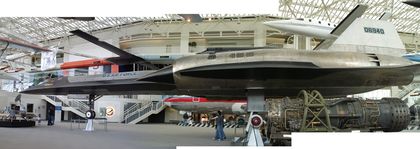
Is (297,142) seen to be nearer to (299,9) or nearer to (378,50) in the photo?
(378,50)

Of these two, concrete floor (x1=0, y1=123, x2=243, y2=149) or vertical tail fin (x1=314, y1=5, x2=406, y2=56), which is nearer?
concrete floor (x1=0, y1=123, x2=243, y2=149)

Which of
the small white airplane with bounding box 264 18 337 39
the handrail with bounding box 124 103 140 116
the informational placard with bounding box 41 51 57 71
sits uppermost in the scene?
the small white airplane with bounding box 264 18 337 39

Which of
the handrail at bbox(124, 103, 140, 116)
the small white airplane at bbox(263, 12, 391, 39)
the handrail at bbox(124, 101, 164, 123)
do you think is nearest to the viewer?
the small white airplane at bbox(263, 12, 391, 39)

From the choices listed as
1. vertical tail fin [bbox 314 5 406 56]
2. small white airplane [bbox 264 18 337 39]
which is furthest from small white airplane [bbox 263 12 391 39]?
vertical tail fin [bbox 314 5 406 56]

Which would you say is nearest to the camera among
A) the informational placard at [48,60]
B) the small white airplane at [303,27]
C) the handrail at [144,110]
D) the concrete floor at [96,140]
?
the concrete floor at [96,140]

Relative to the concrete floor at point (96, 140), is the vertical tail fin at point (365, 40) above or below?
above

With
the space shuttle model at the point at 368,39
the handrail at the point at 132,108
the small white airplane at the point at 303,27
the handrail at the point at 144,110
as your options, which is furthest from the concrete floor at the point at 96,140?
the handrail at the point at 132,108

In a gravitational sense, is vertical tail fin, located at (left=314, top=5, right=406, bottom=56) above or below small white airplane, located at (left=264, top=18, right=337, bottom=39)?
below

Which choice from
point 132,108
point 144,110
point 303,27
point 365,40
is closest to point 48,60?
point 132,108

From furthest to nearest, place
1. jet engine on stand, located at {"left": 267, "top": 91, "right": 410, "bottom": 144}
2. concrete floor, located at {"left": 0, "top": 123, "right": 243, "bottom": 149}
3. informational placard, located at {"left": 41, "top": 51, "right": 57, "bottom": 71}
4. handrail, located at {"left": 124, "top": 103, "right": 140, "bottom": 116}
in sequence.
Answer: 1. handrail, located at {"left": 124, "top": 103, "right": 140, "bottom": 116}
2. informational placard, located at {"left": 41, "top": 51, "right": 57, "bottom": 71}
3. concrete floor, located at {"left": 0, "top": 123, "right": 243, "bottom": 149}
4. jet engine on stand, located at {"left": 267, "top": 91, "right": 410, "bottom": 144}

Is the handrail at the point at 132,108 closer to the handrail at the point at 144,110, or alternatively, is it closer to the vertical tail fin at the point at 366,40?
the handrail at the point at 144,110

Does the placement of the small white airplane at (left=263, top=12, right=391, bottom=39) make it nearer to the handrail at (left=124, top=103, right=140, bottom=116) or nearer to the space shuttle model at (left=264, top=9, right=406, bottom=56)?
the space shuttle model at (left=264, top=9, right=406, bottom=56)

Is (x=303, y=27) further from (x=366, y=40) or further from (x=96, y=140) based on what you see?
(x=96, y=140)

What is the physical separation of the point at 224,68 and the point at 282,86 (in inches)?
78.0
